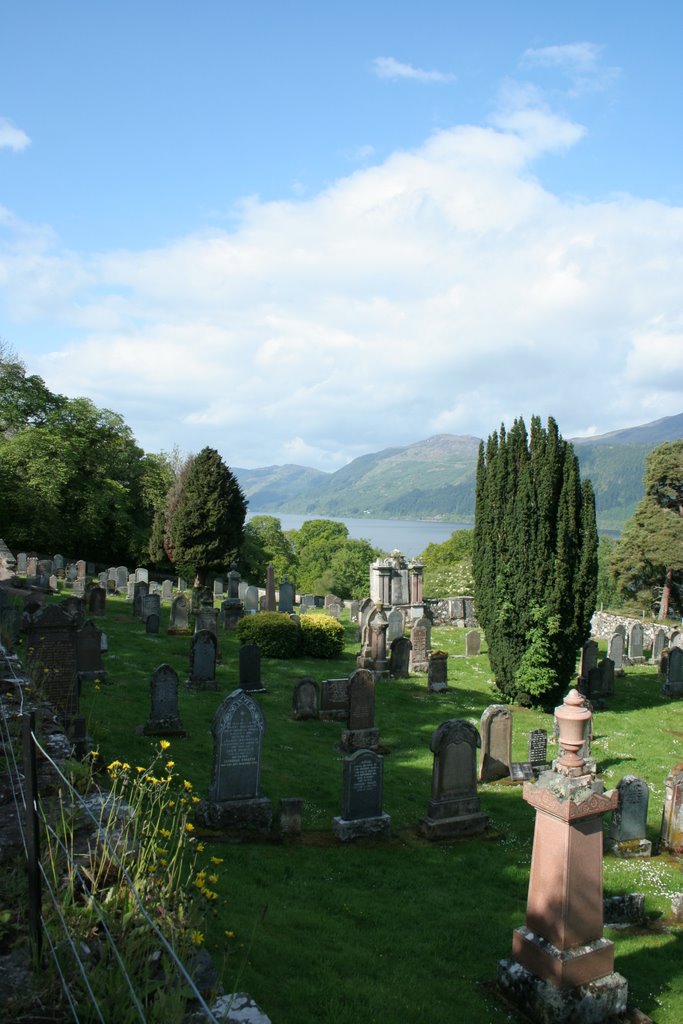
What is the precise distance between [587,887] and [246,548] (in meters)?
36.9

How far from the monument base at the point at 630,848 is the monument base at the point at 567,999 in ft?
12.5

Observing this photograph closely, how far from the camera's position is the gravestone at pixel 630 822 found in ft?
30.1

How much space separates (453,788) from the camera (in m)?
9.56

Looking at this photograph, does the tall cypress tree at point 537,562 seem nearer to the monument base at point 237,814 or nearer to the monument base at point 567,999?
the monument base at point 237,814

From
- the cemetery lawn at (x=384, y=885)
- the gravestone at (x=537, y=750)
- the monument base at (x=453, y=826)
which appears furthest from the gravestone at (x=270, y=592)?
the monument base at (x=453, y=826)

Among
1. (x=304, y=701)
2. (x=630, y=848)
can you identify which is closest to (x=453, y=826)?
(x=630, y=848)

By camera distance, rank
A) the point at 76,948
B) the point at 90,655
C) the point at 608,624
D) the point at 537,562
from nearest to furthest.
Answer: the point at 76,948, the point at 90,655, the point at 537,562, the point at 608,624

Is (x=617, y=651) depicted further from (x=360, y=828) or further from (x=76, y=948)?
(x=76, y=948)

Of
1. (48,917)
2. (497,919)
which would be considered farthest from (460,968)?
(48,917)

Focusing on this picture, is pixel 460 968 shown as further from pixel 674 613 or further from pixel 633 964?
pixel 674 613

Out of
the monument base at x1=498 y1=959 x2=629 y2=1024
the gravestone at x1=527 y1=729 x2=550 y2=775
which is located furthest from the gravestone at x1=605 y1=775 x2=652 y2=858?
the monument base at x1=498 y1=959 x2=629 y2=1024

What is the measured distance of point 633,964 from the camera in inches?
251

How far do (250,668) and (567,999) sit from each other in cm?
1093

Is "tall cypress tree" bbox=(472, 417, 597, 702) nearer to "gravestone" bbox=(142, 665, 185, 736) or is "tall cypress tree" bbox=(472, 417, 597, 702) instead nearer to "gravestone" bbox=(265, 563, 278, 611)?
"gravestone" bbox=(142, 665, 185, 736)
